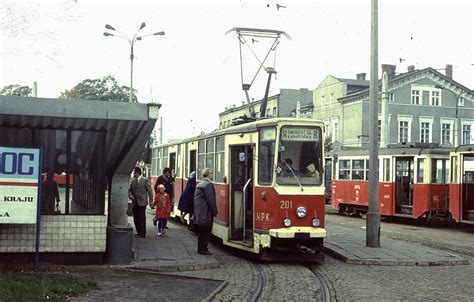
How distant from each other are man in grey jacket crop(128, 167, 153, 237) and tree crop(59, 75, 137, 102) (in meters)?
30.5

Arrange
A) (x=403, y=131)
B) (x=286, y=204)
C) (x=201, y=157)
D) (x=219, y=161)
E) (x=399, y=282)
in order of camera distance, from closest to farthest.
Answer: (x=399, y=282), (x=286, y=204), (x=219, y=161), (x=201, y=157), (x=403, y=131)

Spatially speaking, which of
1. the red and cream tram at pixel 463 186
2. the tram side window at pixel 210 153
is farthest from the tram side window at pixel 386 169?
the tram side window at pixel 210 153

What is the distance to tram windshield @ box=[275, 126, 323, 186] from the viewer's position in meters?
12.0

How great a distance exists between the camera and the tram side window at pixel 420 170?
76.1 feet

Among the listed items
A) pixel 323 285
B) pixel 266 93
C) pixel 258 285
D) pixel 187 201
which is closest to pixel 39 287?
pixel 258 285

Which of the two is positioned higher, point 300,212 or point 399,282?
point 300,212

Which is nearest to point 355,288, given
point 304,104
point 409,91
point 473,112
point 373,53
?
point 373,53

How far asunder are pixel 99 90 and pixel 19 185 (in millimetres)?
37001

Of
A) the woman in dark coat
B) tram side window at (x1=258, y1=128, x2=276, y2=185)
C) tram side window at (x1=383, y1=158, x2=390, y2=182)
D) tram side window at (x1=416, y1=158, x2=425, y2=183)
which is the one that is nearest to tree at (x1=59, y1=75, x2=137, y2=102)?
tram side window at (x1=383, y1=158, x2=390, y2=182)

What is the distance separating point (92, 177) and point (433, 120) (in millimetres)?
50733

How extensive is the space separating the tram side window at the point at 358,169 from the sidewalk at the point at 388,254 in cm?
998

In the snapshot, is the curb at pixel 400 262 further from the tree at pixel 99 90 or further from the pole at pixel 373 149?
the tree at pixel 99 90

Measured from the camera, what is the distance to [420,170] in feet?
76.6

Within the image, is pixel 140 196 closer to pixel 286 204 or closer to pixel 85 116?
pixel 286 204
